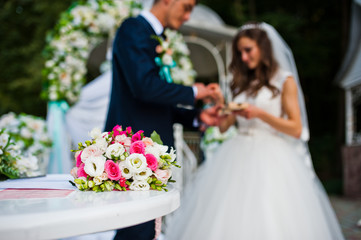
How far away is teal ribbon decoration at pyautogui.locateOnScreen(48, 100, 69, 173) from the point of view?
4.74 meters

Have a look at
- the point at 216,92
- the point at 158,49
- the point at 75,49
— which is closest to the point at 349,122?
the point at 75,49

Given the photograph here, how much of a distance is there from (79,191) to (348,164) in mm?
8642

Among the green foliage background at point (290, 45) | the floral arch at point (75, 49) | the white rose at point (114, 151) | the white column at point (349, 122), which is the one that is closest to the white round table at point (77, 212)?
the white rose at point (114, 151)

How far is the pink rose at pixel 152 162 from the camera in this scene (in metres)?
1.24

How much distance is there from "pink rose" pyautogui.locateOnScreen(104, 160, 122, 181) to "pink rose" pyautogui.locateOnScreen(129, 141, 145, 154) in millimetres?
81

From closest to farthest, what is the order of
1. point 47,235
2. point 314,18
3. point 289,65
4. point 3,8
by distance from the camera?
point 47,235, point 289,65, point 314,18, point 3,8

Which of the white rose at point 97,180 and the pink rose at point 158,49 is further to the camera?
the pink rose at point 158,49

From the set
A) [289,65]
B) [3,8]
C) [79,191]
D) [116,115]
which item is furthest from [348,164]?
[3,8]

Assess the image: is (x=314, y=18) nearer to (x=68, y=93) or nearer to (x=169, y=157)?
(x=68, y=93)

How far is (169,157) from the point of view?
130 cm

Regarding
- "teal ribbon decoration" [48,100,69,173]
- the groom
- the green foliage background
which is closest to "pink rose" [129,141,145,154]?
the groom

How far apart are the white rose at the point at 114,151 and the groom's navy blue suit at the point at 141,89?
2.13 feet

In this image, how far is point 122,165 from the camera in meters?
1.24

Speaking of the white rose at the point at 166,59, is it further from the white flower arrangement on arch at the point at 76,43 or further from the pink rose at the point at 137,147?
the white flower arrangement on arch at the point at 76,43
